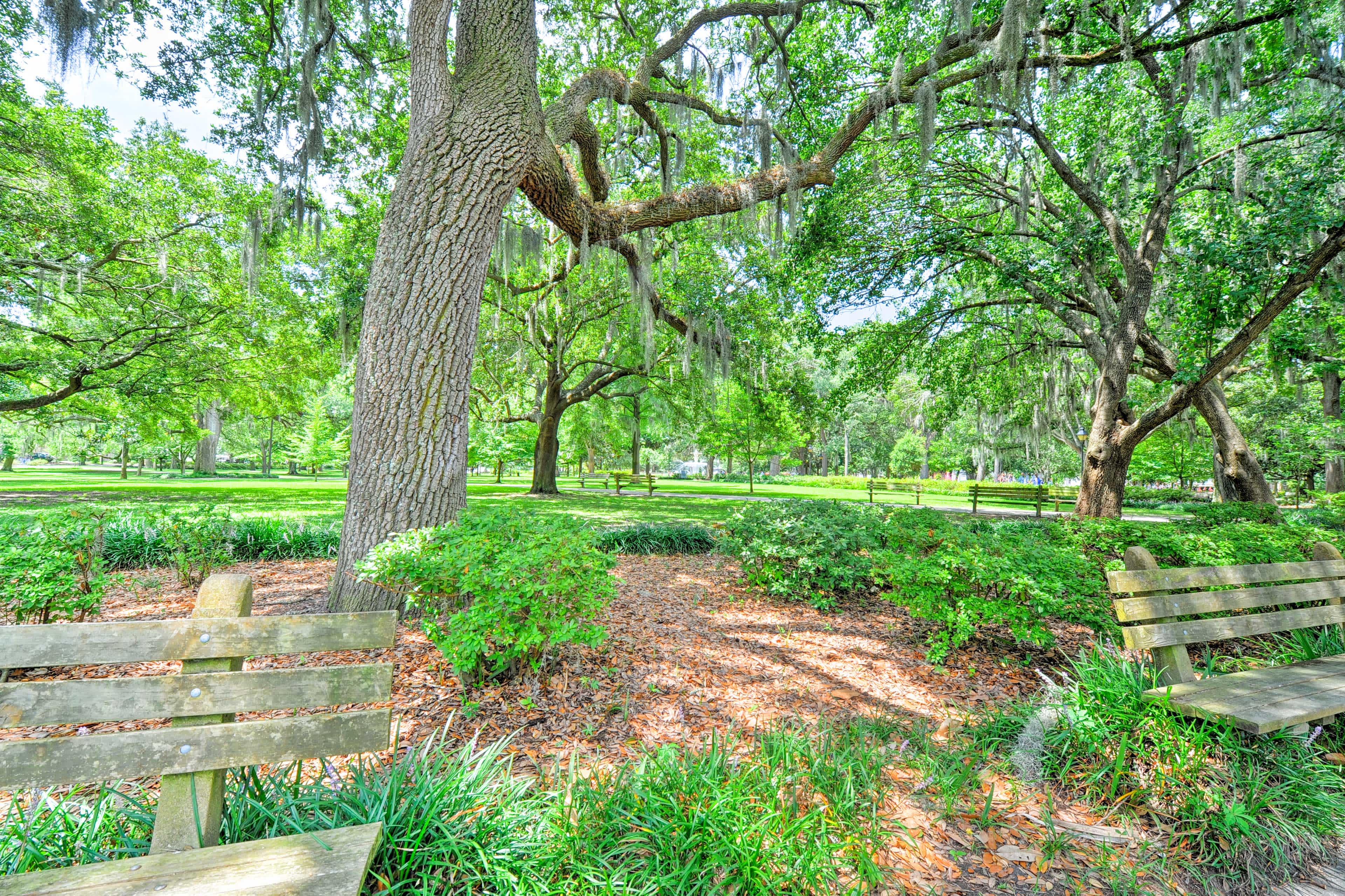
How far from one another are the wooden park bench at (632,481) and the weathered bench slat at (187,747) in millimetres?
18434

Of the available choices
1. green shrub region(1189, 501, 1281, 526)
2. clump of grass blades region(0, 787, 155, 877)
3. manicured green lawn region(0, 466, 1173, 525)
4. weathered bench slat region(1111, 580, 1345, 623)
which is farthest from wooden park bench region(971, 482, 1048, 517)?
clump of grass blades region(0, 787, 155, 877)

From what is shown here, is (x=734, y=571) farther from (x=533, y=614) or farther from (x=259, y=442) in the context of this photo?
(x=259, y=442)

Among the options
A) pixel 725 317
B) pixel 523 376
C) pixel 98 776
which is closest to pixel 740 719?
pixel 98 776

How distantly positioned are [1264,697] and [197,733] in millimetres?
4350

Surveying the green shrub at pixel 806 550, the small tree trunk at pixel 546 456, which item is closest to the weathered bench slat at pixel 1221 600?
the green shrub at pixel 806 550

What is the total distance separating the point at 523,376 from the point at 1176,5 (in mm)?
14687

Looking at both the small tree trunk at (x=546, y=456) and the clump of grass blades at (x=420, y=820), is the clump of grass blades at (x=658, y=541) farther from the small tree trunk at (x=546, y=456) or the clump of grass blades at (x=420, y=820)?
the small tree trunk at (x=546, y=456)

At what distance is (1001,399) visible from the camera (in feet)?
37.3

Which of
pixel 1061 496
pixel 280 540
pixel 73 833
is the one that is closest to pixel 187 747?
pixel 73 833

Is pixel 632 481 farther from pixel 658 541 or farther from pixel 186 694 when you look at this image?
pixel 186 694

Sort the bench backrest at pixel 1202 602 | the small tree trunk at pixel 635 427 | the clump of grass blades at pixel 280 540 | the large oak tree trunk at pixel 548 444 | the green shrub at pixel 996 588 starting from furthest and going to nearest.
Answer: the small tree trunk at pixel 635 427
the large oak tree trunk at pixel 548 444
the clump of grass blades at pixel 280 540
the green shrub at pixel 996 588
the bench backrest at pixel 1202 602

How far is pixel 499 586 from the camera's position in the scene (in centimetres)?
253

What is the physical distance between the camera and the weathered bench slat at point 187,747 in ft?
4.04

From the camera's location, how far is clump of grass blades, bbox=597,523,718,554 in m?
7.74
